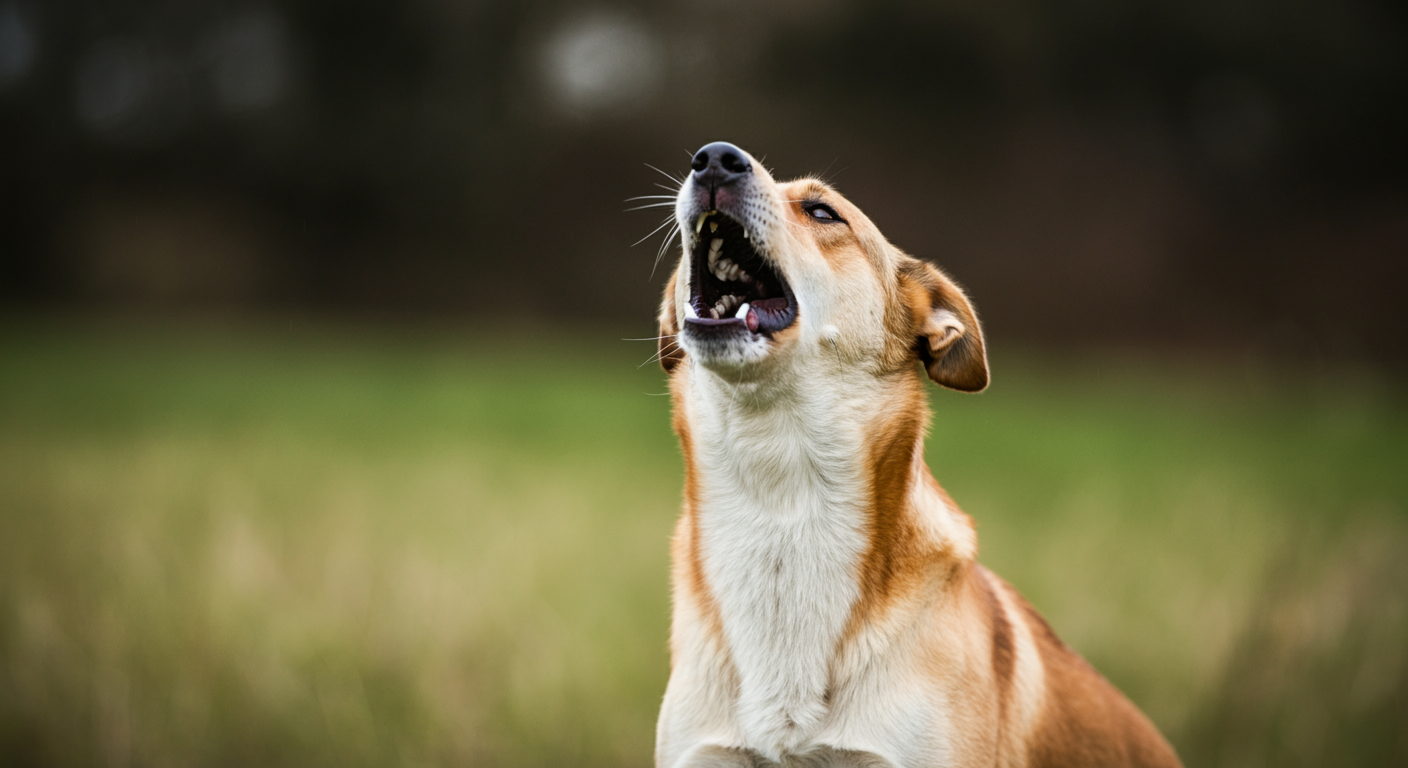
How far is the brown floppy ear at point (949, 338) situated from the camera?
317 centimetres

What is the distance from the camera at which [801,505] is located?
2904 mm

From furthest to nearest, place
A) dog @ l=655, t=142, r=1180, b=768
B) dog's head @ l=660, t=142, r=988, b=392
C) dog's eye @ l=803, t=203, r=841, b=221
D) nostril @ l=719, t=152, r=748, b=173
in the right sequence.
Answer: dog's eye @ l=803, t=203, r=841, b=221 < nostril @ l=719, t=152, r=748, b=173 < dog's head @ l=660, t=142, r=988, b=392 < dog @ l=655, t=142, r=1180, b=768

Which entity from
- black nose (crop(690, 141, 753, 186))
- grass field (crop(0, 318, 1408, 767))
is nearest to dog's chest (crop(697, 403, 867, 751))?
black nose (crop(690, 141, 753, 186))

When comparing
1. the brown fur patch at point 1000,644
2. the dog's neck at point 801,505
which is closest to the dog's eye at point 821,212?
the dog's neck at point 801,505

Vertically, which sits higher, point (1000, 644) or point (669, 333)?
point (669, 333)

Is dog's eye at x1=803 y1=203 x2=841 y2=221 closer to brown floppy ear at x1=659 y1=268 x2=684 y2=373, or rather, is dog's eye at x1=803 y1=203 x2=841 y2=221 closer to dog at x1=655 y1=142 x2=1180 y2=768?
dog at x1=655 y1=142 x2=1180 y2=768

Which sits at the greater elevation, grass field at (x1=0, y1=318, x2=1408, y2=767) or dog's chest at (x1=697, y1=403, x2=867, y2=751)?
dog's chest at (x1=697, y1=403, x2=867, y2=751)

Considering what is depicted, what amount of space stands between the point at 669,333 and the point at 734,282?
0.37m

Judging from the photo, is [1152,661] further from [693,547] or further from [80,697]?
[80,697]

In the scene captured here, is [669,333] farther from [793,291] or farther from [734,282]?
[793,291]

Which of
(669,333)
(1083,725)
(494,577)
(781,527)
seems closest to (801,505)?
(781,527)

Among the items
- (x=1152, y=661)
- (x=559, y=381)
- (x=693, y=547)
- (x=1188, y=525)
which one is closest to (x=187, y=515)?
(x=693, y=547)

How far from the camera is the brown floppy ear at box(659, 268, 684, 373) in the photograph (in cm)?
337

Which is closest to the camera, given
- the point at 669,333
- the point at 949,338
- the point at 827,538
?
the point at 827,538
